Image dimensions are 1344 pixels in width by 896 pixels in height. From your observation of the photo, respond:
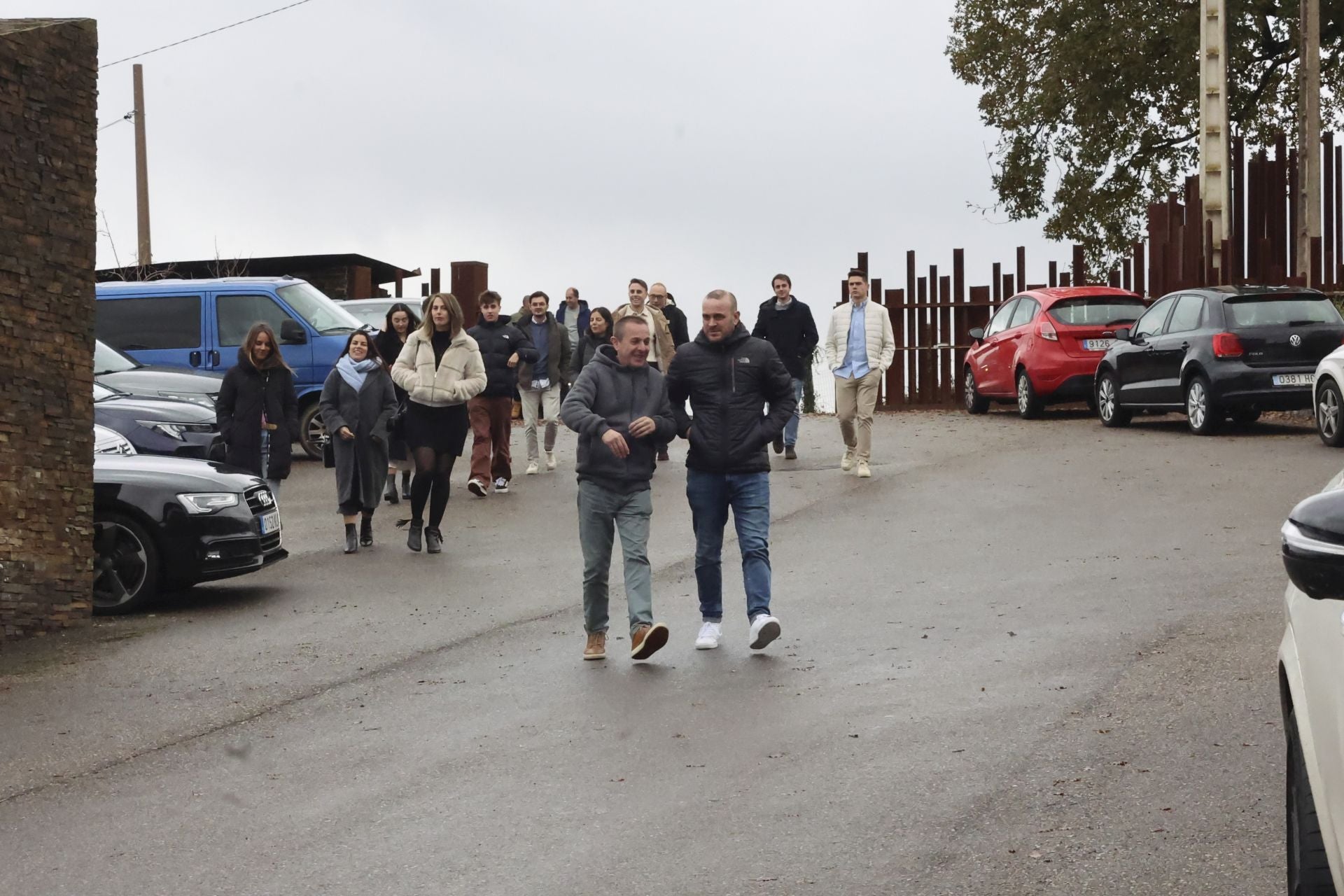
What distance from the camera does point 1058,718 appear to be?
7.77 m

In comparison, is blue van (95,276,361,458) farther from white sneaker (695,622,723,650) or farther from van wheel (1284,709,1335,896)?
van wheel (1284,709,1335,896)

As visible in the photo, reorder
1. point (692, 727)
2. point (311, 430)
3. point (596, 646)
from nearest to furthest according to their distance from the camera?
point (692, 727)
point (596, 646)
point (311, 430)

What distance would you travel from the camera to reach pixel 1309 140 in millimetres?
29438

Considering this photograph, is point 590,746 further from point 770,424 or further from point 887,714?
point 770,424

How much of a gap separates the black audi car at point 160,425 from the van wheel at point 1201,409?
34.3ft

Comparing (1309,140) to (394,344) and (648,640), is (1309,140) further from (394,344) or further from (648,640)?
(648,640)

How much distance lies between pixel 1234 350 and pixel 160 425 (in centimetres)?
1104

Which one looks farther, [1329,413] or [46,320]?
[1329,413]

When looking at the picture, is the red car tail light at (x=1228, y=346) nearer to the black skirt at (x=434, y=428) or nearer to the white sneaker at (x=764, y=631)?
the black skirt at (x=434, y=428)

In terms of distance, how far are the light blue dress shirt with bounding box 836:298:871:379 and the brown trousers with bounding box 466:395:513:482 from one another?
Result: 330 centimetres

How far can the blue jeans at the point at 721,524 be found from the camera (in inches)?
401

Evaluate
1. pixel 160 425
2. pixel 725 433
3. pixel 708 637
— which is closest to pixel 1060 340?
pixel 160 425

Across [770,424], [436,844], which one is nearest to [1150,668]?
[770,424]

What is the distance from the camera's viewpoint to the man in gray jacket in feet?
32.2
